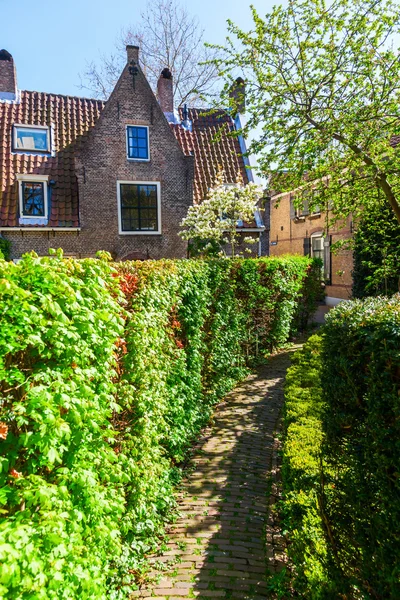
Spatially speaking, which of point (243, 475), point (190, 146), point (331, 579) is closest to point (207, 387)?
point (243, 475)

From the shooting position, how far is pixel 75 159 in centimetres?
1608

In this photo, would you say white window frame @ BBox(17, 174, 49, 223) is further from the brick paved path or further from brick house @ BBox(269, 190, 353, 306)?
the brick paved path

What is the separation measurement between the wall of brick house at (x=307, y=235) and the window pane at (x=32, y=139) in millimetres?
10508

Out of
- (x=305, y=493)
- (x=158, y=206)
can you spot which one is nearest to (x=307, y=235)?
(x=158, y=206)

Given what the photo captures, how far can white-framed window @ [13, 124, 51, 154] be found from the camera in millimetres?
16703

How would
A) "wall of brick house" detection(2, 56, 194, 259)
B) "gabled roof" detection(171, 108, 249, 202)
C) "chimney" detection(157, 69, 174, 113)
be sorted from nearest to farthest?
"wall of brick house" detection(2, 56, 194, 259)
"gabled roof" detection(171, 108, 249, 202)
"chimney" detection(157, 69, 174, 113)

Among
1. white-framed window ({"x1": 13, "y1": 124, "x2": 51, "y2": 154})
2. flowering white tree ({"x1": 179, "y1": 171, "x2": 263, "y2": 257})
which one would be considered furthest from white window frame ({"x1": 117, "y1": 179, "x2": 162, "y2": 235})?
white-framed window ({"x1": 13, "y1": 124, "x2": 51, "y2": 154})

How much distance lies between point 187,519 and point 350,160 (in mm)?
7208

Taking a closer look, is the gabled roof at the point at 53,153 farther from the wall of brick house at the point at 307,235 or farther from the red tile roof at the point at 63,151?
the wall of brick house at the point at 307,235

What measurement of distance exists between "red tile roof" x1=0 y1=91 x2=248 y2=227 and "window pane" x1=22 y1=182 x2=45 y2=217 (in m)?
0.33

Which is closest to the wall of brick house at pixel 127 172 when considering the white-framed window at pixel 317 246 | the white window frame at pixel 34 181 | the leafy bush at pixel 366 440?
the white window frame at pixel 34 181

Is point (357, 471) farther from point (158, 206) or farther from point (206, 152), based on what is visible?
point (206, 152)

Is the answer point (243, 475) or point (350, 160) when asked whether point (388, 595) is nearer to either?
point (243, 475)

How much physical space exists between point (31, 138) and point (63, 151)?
52.9 inches
